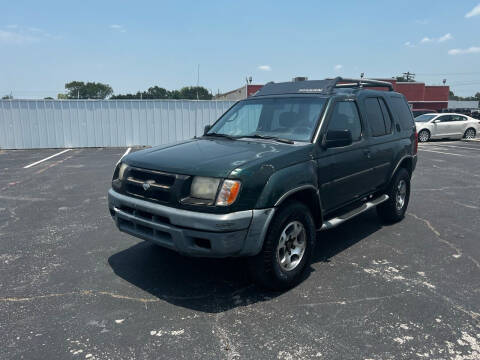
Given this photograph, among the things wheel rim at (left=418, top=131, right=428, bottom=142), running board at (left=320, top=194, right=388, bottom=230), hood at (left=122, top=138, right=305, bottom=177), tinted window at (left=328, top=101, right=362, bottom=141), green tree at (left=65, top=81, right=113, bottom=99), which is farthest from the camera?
green tree at (left=65, top=81, right=113, bottom=99)

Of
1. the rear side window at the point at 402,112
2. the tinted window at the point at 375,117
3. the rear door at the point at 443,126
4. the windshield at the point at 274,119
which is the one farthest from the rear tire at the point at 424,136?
the windshield at the point at 274,119

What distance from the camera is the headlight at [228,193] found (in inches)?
116

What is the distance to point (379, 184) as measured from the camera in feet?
16.5

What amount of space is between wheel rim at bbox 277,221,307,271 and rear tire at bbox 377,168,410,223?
2.31m

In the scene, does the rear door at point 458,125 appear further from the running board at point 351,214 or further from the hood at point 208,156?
the hood at point 208,156

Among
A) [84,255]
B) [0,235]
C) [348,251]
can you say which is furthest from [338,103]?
[0,235]

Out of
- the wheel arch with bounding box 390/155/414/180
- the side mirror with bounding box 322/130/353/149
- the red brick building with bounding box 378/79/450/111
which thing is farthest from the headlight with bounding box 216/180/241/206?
the red brick building with bounding box 378/79/450/111

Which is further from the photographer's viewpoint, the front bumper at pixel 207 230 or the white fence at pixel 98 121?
the white fence at pixel 98 121

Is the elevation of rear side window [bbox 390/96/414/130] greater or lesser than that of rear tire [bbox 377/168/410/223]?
greater

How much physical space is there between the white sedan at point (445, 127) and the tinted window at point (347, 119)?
52.4ft

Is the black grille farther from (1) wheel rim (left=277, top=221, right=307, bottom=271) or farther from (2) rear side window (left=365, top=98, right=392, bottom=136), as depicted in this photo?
(2) rear side window (left=365, top=98, right=392, bottom=136)

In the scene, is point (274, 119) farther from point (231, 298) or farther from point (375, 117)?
point (231, 298)

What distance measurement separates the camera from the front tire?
3.23 metres

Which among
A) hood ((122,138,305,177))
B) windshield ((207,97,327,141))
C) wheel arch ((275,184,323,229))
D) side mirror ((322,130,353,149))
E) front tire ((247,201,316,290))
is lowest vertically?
front tire ((247,201,316,290))
